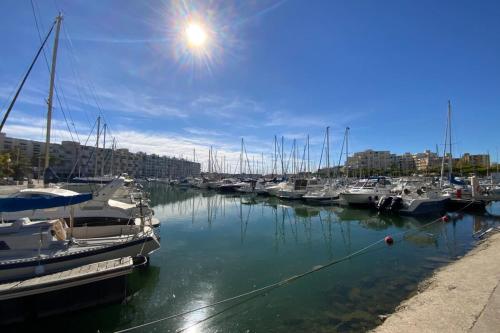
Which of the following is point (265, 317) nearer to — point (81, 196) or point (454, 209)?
point (81, 196)

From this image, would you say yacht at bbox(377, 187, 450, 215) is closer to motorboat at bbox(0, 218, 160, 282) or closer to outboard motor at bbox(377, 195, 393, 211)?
outboard motor at bbox(377, 195, 393, 211)

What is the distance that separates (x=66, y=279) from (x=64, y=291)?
1.72 ft

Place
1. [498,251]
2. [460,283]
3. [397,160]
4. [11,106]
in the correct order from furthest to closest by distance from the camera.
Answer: [397,160], [498,251], [11,106], [460,283]

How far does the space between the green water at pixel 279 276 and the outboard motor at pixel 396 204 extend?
5.71 metres

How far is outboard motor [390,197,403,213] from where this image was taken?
3047 cm

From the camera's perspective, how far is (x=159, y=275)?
1263 centimetres

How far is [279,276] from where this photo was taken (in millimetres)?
12492

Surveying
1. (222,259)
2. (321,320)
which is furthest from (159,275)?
(321,320)

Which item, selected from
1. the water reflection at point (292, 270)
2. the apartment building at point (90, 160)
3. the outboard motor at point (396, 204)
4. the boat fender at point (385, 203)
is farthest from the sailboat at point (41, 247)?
the apartment building at point (90, 160)

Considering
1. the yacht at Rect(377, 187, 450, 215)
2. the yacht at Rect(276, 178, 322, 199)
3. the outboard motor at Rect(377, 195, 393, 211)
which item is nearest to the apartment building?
the yacht at Rect(276, 178, 322, 199)

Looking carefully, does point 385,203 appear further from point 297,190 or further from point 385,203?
point 297,190

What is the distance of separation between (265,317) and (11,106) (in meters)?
12.2

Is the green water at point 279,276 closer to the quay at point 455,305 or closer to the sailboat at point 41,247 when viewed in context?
the quay at point 455,305

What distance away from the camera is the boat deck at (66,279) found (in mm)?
7949
